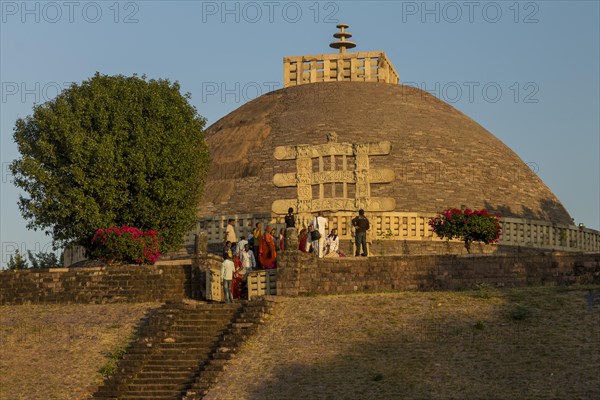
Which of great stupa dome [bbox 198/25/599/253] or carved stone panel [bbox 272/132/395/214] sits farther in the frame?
great stupa dome [bbox 198/25/599/253]

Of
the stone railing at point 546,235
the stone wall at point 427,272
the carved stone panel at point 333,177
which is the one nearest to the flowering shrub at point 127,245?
the carved stone panel at point 333,177

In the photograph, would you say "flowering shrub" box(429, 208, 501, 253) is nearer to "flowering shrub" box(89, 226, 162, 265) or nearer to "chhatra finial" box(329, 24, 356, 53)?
"flowering shrub" box(89, 226, 162, 265)

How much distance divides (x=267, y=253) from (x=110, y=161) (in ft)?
23.6

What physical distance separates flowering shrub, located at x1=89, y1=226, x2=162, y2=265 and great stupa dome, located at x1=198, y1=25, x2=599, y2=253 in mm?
9766

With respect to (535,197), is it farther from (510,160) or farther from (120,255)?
(120,255)

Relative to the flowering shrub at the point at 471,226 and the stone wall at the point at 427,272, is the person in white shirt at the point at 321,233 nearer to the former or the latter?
the stone wall at the point at 427,272

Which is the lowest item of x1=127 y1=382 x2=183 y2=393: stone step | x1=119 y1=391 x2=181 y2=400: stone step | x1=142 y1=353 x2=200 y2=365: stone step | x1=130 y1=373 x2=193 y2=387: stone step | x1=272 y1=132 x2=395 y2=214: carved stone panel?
x1=119 y1=391 x2=181 y2=400: stone step

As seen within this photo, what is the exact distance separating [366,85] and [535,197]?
31.5ft

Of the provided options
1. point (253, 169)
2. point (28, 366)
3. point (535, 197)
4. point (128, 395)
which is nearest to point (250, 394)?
point (128, 395)

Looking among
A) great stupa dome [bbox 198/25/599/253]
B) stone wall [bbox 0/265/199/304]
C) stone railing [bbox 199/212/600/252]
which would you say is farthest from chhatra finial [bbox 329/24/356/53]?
stone wall [bbox 0/265/199/304]

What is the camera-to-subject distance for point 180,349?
3322 cm

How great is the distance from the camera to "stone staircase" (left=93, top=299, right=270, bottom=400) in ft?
103

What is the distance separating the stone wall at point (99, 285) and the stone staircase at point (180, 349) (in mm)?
2109

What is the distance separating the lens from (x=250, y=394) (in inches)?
1173
